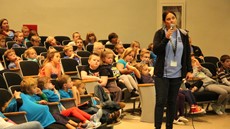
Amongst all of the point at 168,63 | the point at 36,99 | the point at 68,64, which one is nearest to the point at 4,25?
the point at 68,64

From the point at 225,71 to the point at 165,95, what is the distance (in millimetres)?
3410

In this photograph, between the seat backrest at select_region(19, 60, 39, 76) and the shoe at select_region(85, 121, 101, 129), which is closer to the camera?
the shoe at select_region(85, 121, 101, 129)

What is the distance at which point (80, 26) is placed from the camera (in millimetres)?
10867

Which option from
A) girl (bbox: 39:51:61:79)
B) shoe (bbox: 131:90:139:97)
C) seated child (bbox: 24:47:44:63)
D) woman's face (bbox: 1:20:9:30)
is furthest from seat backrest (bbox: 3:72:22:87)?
woman's face (bbox: 1:20:9:30)

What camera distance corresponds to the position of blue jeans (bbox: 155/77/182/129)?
4.27 meters

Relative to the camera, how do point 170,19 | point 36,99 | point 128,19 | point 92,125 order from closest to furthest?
point 170,19 → point 36,99 → point 92,125 → point 128,19

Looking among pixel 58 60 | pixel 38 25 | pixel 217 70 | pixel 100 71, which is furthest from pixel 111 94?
pixel 38 25

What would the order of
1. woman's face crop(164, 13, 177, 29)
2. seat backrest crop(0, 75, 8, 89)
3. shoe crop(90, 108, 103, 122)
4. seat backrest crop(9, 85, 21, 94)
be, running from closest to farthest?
woman's face crop(164, 13, 177, 29) < seat backrest crop(9, 85, 21, 94) < shoe crop(90, 108, 103, 122) < seat backrest crop(0, 75, 8, 89)

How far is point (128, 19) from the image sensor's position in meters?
11.2

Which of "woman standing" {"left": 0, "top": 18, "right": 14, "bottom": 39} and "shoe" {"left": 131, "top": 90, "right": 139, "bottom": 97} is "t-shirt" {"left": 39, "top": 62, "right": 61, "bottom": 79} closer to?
"shoe" {"left": 131, "top": 90, "right": 139, "bottom": 97}

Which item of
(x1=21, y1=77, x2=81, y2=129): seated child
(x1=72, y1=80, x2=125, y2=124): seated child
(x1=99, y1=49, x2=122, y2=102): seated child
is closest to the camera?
(x1=21, y1=77, x2=81, y2=129): seated child

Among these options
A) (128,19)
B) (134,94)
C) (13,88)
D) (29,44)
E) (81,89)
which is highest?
(128,19)

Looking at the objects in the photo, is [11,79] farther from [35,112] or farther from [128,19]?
[128,19]

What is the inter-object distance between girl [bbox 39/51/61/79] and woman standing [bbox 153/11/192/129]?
231 cm
